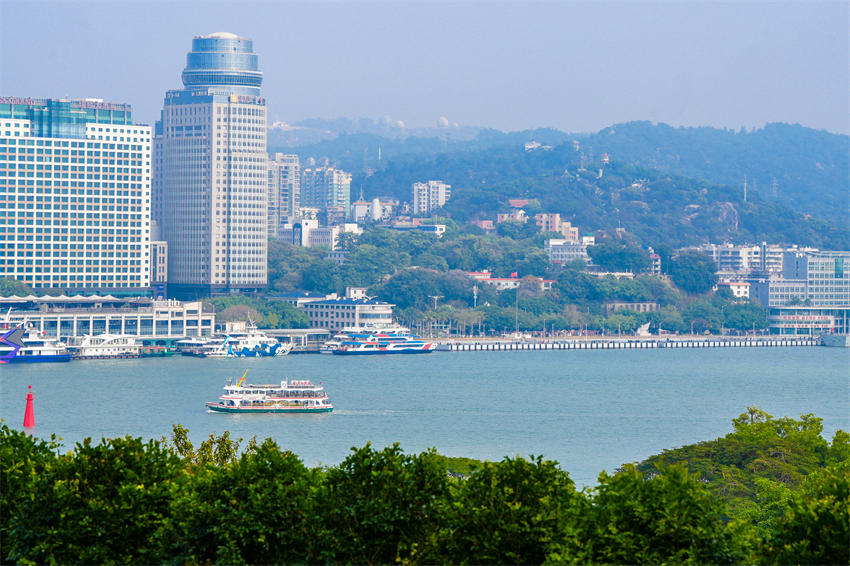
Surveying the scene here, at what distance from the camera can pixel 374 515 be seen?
763 centimetres

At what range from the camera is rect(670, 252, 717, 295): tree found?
63750 mm

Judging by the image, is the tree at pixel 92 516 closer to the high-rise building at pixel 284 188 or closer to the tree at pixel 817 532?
the tree at pixel 817 532

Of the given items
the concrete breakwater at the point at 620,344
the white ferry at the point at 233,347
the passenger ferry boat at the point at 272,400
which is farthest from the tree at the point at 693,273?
the passenger ferry boat at the point at 272,400

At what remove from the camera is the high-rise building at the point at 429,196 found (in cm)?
8856

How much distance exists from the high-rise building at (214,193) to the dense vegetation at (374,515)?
136 feet

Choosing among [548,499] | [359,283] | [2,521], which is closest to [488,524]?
[548,499]

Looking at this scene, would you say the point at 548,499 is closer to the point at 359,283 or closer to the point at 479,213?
the point at 359,283

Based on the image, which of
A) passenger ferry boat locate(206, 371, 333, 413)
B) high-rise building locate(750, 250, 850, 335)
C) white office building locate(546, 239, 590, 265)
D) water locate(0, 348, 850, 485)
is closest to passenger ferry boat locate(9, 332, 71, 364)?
water locate(0, 348, 850, 485)

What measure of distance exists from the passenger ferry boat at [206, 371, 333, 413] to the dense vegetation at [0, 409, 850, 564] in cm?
1686

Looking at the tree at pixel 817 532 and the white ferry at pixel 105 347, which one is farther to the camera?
the white ferry at pixel 105 347

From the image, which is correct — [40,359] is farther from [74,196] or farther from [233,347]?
[74,196]

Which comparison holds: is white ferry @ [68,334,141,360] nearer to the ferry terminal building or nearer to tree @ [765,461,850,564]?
the ferry terminal building

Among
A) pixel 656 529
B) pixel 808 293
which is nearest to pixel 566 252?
pixel 808 293

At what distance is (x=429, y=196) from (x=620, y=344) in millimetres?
39700
